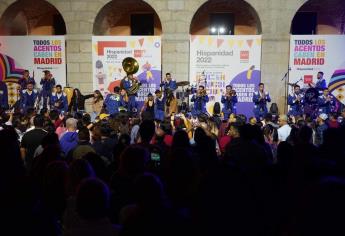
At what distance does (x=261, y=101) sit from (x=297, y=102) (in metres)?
1.37

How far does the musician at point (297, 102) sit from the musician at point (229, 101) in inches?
87.1

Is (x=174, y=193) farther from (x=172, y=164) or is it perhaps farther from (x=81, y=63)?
(x=81, y=63)

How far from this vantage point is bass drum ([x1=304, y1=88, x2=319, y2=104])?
1584 centimetres

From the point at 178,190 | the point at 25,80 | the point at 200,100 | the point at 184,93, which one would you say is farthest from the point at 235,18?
the point at 178,190

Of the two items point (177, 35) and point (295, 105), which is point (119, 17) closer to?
point (177, 35)

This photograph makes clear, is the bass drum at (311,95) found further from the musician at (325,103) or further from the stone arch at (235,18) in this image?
the stone arch at (235,18)

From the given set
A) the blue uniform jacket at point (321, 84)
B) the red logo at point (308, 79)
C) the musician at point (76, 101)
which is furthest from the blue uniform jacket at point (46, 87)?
the blue uniform jacket at point (321, 84)

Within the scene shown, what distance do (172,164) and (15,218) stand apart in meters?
1.59

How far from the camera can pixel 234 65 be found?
56.7ft

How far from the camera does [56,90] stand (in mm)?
16484

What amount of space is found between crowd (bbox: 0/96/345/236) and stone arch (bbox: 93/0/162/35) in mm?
13479

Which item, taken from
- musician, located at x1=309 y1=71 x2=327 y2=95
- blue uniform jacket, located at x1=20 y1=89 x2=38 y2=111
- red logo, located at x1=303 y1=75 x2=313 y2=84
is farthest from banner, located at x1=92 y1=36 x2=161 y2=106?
musician, located at x1=309 y1=71 x2=327 y2=95

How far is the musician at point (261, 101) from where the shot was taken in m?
16.5

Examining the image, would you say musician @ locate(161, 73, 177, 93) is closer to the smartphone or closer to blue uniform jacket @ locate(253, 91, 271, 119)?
blue uniform jacket @ locate(253, 91, 271, 119)
